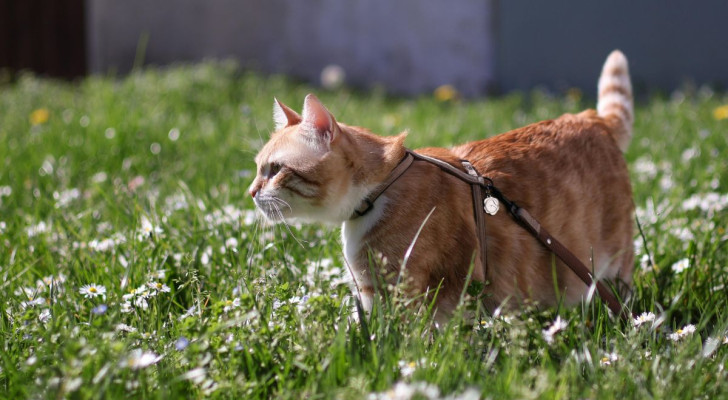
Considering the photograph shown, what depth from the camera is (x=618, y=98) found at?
2.63 meters

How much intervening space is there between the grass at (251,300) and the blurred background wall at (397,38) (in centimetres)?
217

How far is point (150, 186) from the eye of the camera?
3.58 meters

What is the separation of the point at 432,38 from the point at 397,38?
45cm

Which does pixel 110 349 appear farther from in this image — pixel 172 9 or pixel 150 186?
pixel 172 9

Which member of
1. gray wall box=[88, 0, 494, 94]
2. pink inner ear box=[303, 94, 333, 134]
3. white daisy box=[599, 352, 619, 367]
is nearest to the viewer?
white daisy box=[599, 352, 619, 367]

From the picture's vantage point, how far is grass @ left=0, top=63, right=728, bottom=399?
1.59m

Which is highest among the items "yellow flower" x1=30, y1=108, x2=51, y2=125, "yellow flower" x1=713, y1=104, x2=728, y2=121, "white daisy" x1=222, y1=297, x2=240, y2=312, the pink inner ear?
the pink inner ear

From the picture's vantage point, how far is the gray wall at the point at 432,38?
648 cm

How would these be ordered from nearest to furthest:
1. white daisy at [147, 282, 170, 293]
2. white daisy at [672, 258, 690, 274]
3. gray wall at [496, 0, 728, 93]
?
white daisy at [147, 282, 170, 293]
white daisy at [672, 258, 690, 274]
gray wall at [496, 0, 728, 93]

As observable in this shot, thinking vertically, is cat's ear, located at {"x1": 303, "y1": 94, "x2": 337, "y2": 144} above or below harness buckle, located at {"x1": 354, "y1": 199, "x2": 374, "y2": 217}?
above

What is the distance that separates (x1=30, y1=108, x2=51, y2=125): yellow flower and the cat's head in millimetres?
3537

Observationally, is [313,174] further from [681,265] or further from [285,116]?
[681,265]

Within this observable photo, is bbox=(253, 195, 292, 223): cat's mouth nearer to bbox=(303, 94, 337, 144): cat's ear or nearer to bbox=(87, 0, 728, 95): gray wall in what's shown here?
bbox=(303, 94, 337, 144): cat's ear

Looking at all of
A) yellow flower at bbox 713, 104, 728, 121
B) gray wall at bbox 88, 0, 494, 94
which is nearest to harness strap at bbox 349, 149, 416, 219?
yellow flower at bbox 713, 104, 728, 121
